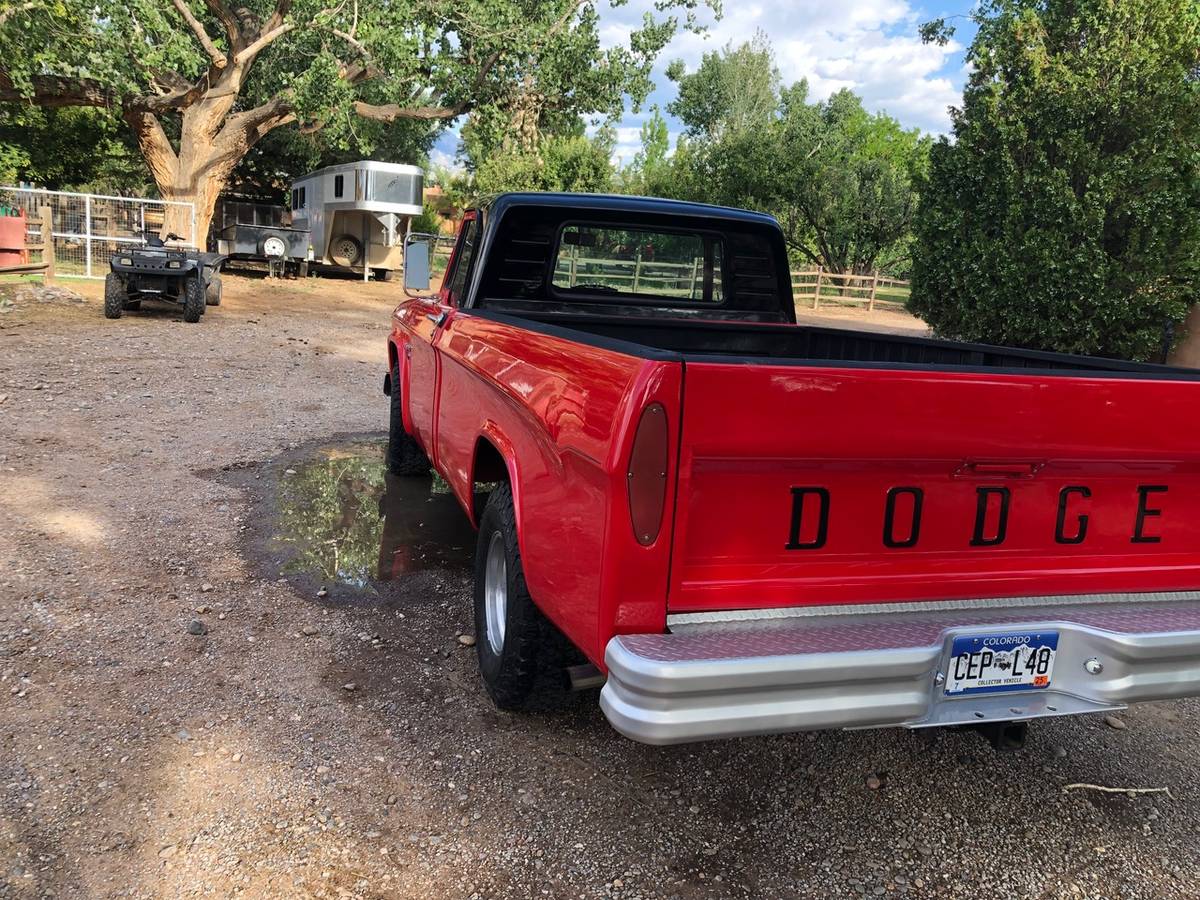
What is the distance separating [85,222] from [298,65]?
19.6 feet

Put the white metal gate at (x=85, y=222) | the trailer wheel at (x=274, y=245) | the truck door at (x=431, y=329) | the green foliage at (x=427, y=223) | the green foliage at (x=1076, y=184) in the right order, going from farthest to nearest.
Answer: the green foliage at (x=427, y=223), the trailer wheel at (x=274, y=245), the white metal gate at (x=85, y=222), the green foliage at (x=1076, y=184), the truck door at (x=431, y=329)

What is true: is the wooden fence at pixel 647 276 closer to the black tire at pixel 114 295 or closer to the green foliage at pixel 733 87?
the black tire at pixel 114 295

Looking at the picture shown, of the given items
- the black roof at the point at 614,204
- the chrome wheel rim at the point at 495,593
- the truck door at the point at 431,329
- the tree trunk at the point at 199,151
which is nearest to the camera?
the chrome wheel rim at the point at 495,593

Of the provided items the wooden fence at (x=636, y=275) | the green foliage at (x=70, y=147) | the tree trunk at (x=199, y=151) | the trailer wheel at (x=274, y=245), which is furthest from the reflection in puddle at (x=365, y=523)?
the green foliage at (x=70, y=147)

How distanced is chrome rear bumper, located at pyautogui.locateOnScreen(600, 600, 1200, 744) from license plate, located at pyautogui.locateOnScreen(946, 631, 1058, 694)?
0.06ft

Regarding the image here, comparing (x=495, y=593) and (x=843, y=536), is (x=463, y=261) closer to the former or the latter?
(x=495, y=593)

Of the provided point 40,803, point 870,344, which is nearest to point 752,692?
point 40,803

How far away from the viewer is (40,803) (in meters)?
2.50

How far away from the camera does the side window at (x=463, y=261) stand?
436 cm

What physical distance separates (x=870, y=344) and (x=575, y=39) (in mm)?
16604

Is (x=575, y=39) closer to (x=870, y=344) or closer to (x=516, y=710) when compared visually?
(x=870, y=344)

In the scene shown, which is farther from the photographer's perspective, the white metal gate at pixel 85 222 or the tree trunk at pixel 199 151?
the tree trunk at pixel 199 151

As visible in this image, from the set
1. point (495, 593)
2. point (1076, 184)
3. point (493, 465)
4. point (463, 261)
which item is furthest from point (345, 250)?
point (495, 593)

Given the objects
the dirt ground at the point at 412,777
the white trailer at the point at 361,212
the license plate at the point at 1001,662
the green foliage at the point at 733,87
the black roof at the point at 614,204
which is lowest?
the dirt ground at the point at 412,777
